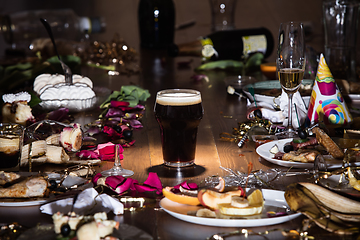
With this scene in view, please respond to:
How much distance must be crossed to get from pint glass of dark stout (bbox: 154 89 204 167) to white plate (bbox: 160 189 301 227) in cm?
22

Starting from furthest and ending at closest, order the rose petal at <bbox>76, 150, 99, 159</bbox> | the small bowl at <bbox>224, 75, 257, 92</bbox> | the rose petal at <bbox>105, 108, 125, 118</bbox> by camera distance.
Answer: the small bowl at <bbox>224, 75, 257, 92</bbox>, the rose petal at <bbox>105, 108, 125, 118</bbox>, the rose petal at <bbox>76, 150, 99, 159</bbox>

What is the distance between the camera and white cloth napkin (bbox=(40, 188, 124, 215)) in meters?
0.67

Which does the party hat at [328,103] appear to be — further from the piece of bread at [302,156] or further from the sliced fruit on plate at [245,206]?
the sliced fruit on plate at [245,206]

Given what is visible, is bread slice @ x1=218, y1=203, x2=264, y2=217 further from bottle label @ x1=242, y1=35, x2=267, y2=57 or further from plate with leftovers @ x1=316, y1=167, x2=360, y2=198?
bottle label @ x1=242, y1=35, x2=267, y2=57

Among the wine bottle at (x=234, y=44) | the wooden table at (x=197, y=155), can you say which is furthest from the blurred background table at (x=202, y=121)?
the wine bottle at (x=234, y=44)

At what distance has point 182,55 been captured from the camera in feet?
7.46

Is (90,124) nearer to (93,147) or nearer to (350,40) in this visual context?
(93,147)

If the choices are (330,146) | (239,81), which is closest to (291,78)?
(330,146)

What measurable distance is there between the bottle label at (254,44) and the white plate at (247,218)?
4.81 ft

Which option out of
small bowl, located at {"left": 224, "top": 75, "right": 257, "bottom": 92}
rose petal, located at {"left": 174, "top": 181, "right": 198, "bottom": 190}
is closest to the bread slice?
rose petal, located at {"left": 174, "top": 181, "right": 198, "bottom": 190}

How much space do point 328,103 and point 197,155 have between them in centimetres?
36

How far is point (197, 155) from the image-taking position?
98 cm

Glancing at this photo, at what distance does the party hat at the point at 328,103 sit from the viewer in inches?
42.6

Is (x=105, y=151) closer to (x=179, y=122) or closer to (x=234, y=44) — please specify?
(x=179, y=122)
